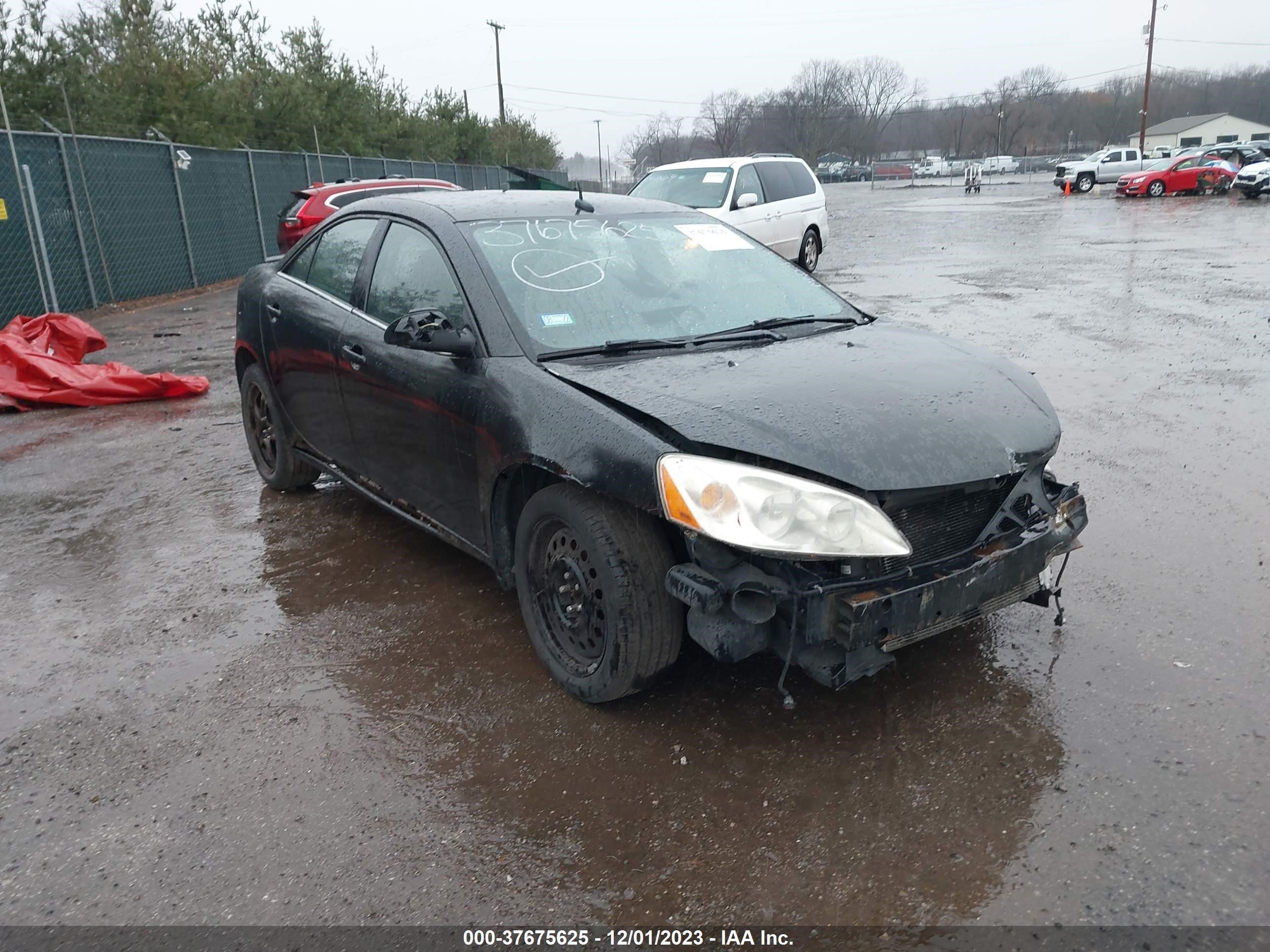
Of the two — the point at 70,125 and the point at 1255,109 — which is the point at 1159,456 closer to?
the point at 70,125

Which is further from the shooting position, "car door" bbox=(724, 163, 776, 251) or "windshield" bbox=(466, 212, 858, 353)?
"car door" bbox=(724, 163, 776, 251)

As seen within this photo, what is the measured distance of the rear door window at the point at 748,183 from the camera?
1273cm

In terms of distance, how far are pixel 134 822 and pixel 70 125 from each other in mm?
14352

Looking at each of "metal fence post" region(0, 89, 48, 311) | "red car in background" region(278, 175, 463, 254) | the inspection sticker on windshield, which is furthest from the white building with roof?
the inspection sticker on windshield

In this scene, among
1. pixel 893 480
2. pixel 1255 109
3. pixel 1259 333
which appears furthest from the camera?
pixel 1255 109

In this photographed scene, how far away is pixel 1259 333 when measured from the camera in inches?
341

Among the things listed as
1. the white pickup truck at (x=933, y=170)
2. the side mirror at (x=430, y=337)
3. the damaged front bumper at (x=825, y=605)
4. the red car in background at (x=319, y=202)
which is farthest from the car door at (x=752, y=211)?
the white pickup truck at (x=933, y=170)

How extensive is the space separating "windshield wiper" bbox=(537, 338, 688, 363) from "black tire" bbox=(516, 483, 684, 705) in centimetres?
54

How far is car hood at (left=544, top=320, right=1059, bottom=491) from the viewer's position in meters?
2.75

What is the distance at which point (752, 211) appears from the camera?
41.4ft

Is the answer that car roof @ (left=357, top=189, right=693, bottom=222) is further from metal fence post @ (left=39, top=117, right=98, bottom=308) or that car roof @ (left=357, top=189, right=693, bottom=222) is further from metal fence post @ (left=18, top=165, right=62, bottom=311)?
metal fence post @ (left=39, top=117, right=98, bottom=308)

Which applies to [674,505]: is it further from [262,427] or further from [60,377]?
[60,377]

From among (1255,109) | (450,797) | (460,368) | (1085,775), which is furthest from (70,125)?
(1255,109)

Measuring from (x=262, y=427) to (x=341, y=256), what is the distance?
146 centimetres
